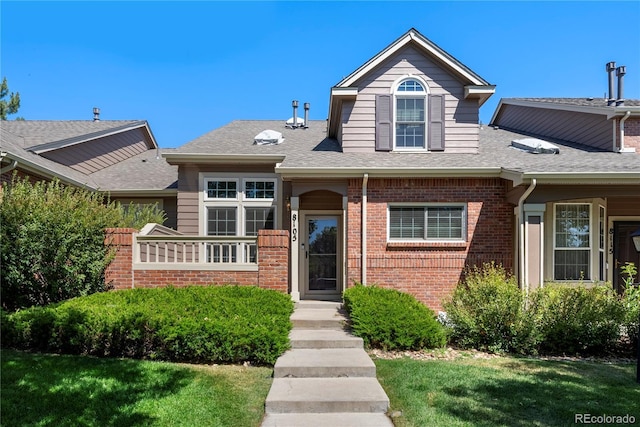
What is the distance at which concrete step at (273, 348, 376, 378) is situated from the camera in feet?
19.5

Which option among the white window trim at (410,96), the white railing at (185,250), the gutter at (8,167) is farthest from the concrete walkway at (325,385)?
the gutter at (8,167)

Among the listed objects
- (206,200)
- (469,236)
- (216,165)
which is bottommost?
(469,236)

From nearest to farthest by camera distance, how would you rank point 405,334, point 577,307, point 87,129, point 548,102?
point 405,334
point 577,307
point 548,102
point 87,129

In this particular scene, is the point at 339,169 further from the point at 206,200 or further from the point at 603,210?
the point at 603,210

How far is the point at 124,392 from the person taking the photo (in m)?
5.00

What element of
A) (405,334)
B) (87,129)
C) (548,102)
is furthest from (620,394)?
(87,129)

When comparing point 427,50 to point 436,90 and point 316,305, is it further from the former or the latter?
point 316,305

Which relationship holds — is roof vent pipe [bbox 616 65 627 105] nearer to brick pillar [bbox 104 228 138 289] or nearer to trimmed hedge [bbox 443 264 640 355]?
trimmed hedge [bbox 443 264 640 355]

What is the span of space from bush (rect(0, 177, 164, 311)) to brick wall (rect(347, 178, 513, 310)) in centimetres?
564

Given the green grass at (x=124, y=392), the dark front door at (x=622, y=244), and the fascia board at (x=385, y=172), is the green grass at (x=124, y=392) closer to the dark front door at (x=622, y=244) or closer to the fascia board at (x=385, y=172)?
the fascia board at (x=385, y=172)

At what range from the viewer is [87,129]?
16.6 metres

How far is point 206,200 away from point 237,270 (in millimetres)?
3556

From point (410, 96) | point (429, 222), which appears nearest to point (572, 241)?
point (429, 222)

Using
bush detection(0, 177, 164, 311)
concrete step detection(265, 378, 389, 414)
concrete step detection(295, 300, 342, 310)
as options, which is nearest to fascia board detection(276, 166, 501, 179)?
concrete step detection(295, 300, 342, 310)
